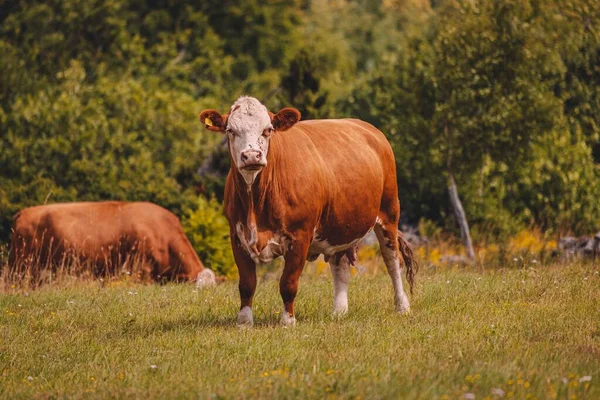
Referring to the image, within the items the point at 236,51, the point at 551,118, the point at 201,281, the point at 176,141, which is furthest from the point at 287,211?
the point at 236,51

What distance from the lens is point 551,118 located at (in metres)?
17.8

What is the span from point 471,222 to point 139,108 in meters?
7.99

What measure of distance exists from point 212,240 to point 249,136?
9579mm

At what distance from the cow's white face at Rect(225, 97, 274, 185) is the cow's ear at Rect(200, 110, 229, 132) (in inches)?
5.6

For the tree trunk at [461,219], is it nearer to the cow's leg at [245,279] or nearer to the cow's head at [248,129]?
the cow's leg at [245,279]

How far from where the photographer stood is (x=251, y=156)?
8680 millimetres

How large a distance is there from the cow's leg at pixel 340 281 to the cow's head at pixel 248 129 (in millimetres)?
1791

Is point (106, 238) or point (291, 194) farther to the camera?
point (106, 238)

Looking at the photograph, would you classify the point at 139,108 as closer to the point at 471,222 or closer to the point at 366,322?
the point at 471,222

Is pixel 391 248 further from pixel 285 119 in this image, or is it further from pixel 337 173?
pixel 285 119

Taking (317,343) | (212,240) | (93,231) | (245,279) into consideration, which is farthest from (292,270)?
(212,240)

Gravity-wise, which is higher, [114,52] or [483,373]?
[483,373]

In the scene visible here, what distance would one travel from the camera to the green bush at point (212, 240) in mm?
18250

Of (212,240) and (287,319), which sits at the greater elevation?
(287,319)
